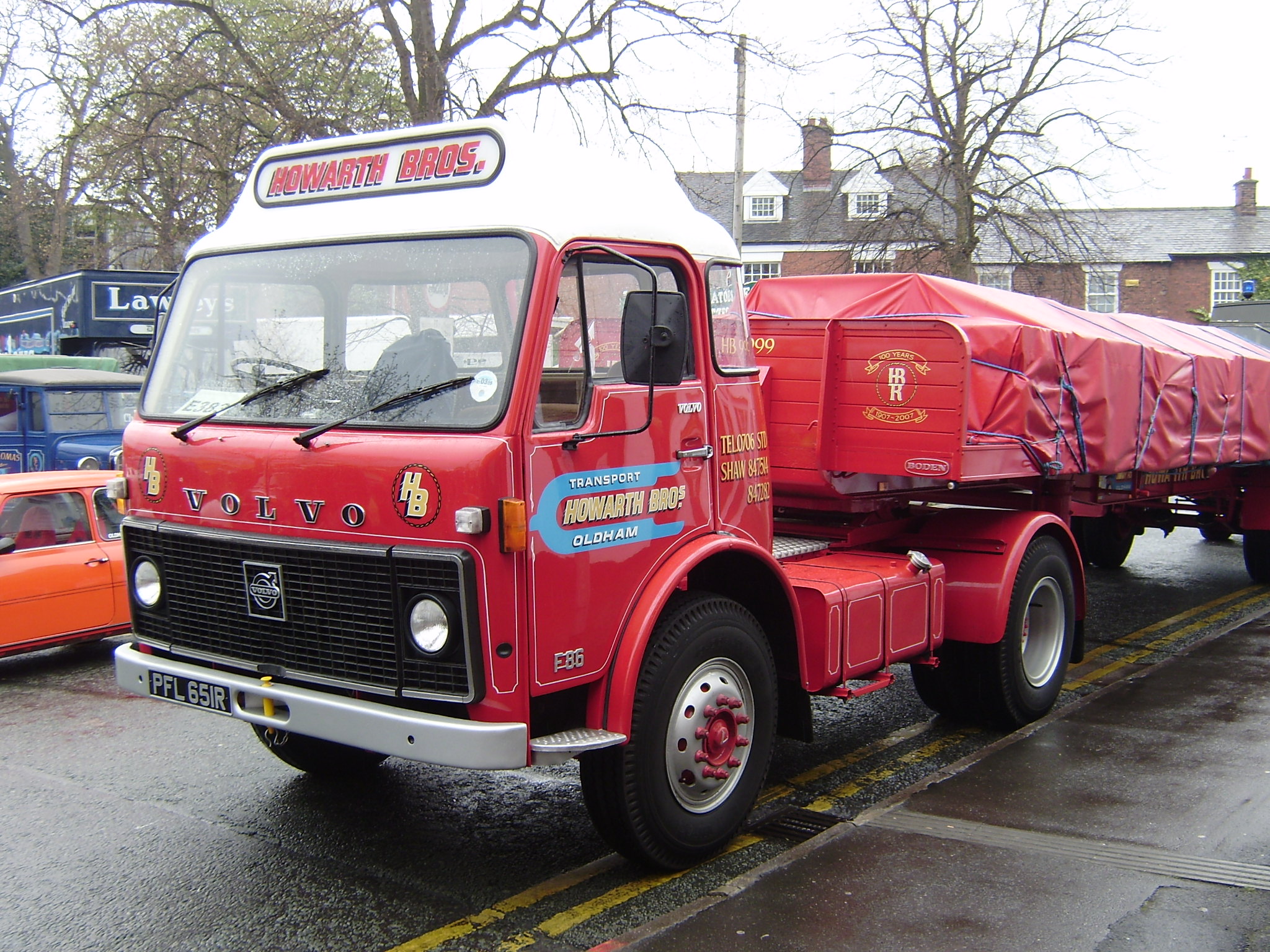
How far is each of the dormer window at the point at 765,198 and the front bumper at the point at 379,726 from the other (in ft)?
140

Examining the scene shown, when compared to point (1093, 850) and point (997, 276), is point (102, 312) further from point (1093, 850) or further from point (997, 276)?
point (997, 276)

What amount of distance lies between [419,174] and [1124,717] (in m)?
5.12

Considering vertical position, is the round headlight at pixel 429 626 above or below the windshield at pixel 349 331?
below

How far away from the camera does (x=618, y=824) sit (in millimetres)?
4227

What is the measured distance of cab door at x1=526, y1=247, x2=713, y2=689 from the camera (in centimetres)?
390

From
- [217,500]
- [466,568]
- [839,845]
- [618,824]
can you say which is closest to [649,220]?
[466,568]

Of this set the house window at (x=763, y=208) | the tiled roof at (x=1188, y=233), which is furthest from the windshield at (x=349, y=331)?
the house window at (x=763, y=208)

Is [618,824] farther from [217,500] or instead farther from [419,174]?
[419,174]

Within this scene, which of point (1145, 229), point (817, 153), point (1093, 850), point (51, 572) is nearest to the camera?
point (1093, 850)

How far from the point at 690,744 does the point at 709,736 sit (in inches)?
4.1

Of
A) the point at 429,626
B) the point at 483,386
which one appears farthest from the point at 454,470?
the point at 429,626

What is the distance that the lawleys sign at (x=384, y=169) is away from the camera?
4.16 meters

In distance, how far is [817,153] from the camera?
2688 centimetres

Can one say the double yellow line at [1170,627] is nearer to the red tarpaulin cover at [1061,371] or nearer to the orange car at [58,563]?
the red tarpaulin cover at [1061,371]
